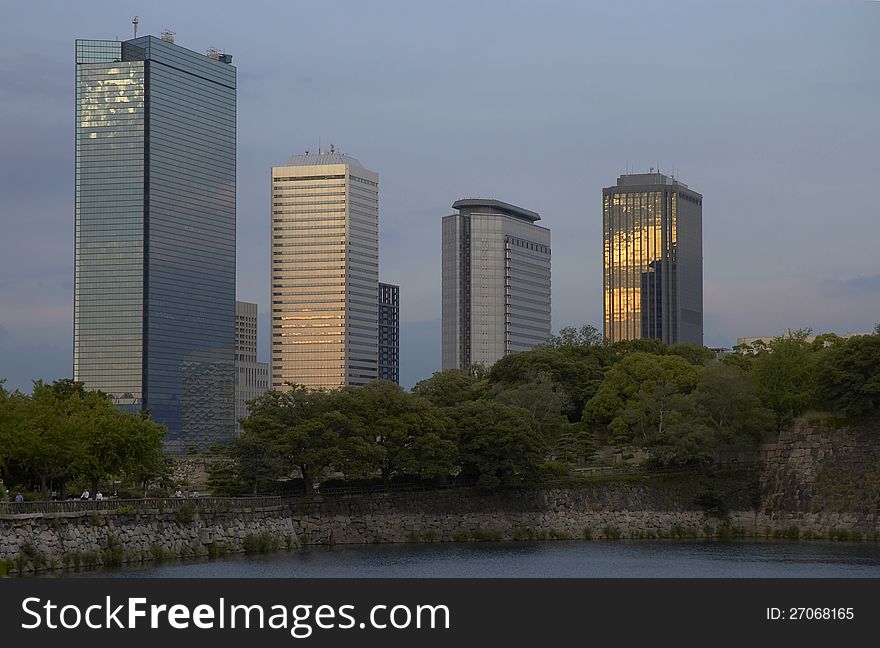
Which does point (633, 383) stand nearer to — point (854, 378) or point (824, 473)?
point (824, 473)

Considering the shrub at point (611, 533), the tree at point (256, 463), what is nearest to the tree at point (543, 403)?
the shrub at point (611, 533)

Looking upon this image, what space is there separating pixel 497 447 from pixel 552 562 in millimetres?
15329

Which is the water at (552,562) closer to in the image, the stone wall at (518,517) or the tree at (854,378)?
the stone wall at (518,517)

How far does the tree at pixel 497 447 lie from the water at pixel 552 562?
4367 millimetres

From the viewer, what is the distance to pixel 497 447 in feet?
241

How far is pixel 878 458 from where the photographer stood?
76000mm

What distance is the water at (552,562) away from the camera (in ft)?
173

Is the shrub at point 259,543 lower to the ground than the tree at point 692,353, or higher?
lower

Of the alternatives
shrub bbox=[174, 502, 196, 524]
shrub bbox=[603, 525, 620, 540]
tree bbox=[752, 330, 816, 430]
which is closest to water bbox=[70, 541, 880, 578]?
shrub bbox=[174, 502, 196, 524]

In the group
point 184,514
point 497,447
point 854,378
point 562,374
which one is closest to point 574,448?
point 497,447

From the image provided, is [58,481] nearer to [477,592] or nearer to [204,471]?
[204,471]

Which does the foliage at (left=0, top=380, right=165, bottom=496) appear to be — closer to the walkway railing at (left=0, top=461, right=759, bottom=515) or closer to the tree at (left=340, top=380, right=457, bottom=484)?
the walkway railing at (left=0, top=461, right=759, bottom=515)

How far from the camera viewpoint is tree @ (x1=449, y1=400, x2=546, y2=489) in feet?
240

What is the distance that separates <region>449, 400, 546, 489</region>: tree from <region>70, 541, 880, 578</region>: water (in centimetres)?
437
